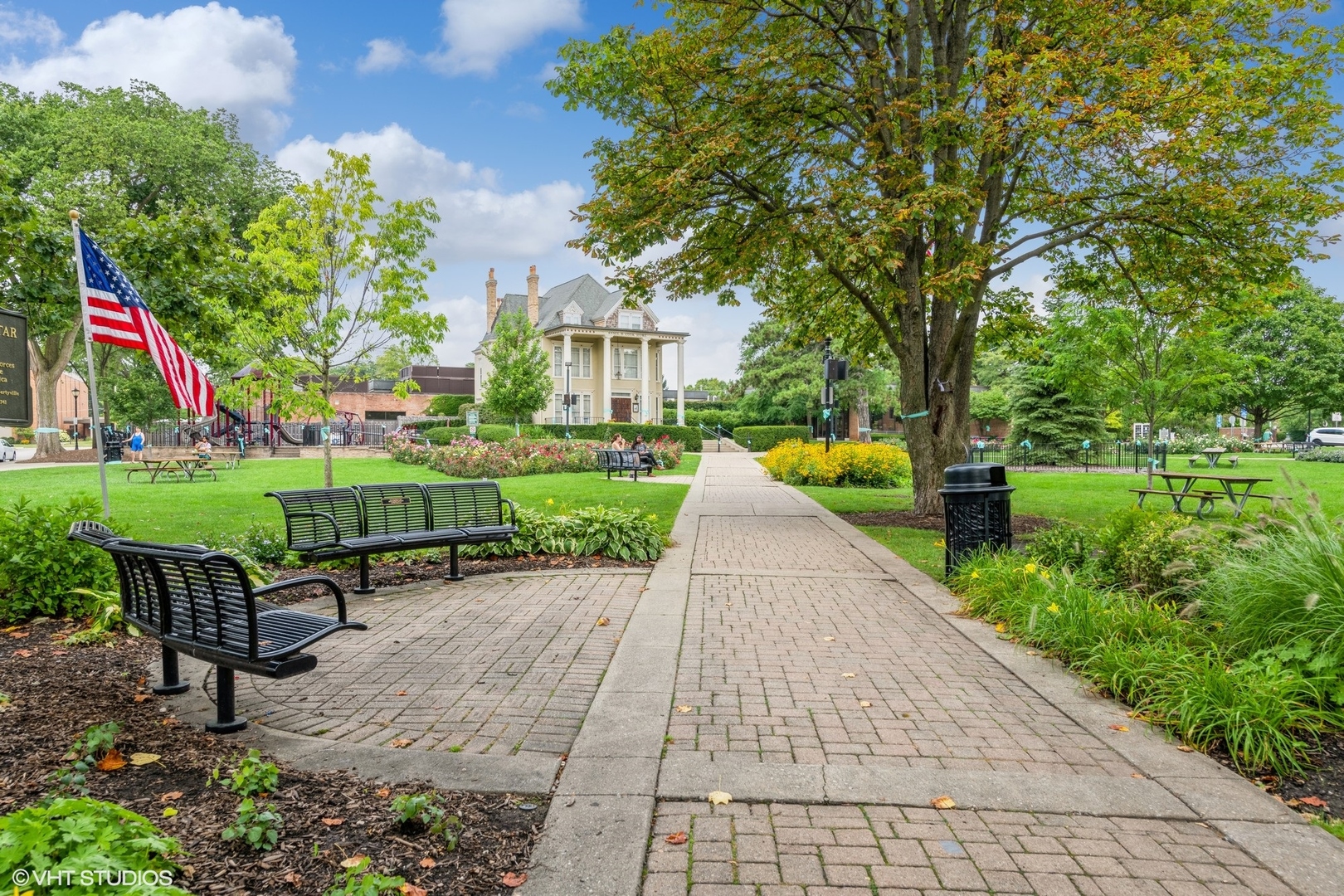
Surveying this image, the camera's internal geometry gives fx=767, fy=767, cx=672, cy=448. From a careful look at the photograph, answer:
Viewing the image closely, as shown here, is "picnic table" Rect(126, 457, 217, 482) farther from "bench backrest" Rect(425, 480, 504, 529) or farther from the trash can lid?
the trash can lid

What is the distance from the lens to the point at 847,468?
815 inches

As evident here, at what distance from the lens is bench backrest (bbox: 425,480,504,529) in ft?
26.3

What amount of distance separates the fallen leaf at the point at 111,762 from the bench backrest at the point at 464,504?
457 centimetres

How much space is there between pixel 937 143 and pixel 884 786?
10.1 meters

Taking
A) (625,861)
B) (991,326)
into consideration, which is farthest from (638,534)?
(991,326)

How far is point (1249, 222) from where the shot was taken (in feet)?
34.1

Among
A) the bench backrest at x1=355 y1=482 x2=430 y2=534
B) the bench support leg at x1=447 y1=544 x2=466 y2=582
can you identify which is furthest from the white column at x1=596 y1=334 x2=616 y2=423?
the bench support leg at x1=447 y1=544 x2=466 y2=582

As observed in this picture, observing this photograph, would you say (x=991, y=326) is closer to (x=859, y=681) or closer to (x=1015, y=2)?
(x=1015, y=2)

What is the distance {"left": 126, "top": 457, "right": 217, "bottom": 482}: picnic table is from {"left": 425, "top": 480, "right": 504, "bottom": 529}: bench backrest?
14248 mm

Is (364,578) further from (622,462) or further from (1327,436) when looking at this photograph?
(1327,436)

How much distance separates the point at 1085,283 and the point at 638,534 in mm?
10017

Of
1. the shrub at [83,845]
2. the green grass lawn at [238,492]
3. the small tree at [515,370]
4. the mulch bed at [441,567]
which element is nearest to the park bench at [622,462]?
the green grass lawn at [238,492]

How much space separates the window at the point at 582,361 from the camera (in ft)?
171

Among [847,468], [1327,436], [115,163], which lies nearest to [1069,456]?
[847,468]
